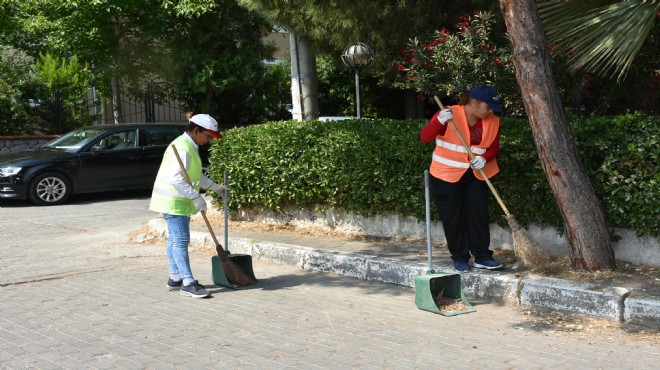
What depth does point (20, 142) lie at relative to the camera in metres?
17.8

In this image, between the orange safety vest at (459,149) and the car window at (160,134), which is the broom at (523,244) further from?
the car window at (160,134)

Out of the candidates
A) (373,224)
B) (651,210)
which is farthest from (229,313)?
(651,210)

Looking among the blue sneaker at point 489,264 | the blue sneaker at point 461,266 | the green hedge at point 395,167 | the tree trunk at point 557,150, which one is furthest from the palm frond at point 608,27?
the blue sneaker at point 461,266

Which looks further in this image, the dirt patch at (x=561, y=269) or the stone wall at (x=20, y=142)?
the stone wall at (x=20, y=142)

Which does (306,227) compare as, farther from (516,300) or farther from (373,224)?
(516,300)

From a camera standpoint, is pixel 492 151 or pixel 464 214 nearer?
pixel 492 151

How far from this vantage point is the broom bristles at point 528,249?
665 cm

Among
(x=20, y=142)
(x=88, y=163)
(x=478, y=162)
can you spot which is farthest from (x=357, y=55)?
(x=20, y=142)

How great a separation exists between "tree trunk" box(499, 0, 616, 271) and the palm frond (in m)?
0.76

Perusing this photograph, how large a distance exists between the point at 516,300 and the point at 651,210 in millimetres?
1332

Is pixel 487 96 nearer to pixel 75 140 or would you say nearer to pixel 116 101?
pixel 75 140

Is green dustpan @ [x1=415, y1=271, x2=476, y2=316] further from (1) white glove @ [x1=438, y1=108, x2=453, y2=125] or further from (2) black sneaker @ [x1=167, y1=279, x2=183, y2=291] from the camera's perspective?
(2) black sneaker @ [x1=167, y1=279, x2=183, y2=291]

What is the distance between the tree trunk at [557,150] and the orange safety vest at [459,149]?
0.39m

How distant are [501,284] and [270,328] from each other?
78.3 inches
